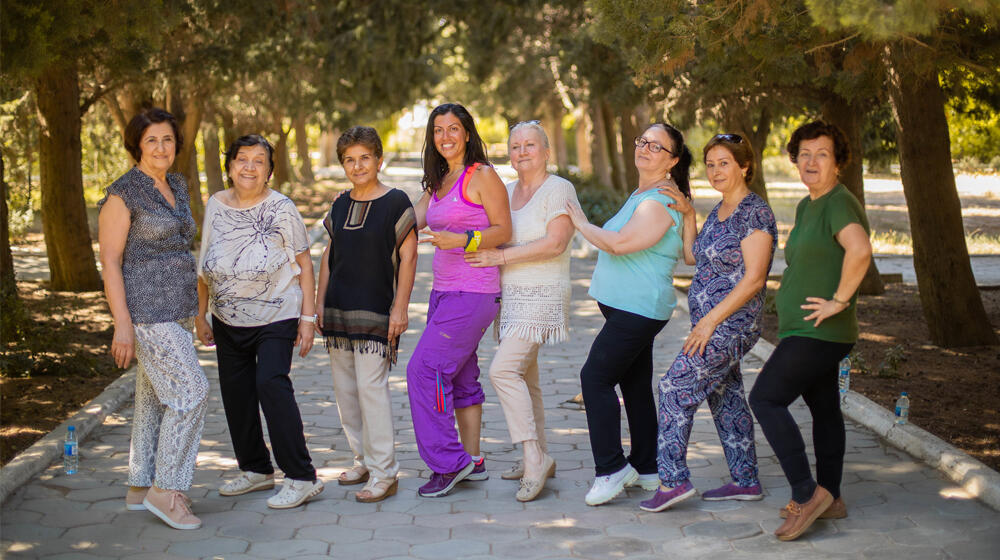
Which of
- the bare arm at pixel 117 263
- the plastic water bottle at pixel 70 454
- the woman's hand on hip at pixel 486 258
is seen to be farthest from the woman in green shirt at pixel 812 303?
the plastic water bottle at pixel 70 454

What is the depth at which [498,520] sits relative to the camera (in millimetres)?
5238

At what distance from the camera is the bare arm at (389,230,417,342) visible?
545 centimetres

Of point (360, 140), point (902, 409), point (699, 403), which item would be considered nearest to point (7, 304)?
point (360, 140)

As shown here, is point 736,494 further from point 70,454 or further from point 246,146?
point 70,454

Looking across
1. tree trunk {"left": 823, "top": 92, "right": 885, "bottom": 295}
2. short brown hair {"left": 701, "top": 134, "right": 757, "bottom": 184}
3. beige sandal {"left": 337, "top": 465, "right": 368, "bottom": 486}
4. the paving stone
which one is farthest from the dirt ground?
short brown hair {"left": 701, "top": 134, "right": 757, "bottom": 184}

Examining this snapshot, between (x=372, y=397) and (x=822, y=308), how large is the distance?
7.91 feet

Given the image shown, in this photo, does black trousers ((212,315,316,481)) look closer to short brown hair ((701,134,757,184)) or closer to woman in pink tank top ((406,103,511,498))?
woman in pink tank top ((406,103,511,498))

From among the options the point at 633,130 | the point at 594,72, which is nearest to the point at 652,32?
the point at 594,72

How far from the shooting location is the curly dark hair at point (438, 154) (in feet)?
17.9

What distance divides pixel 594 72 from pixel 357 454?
1410 centimetres

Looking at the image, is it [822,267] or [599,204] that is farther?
[599,204]

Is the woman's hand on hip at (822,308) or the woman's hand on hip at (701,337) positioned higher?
the woman's hand on hip at (822,308)

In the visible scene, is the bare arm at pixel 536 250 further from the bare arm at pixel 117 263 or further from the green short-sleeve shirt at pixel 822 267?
the bare arm at pixel 117 263

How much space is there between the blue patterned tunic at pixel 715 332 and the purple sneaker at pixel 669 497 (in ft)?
0.15
